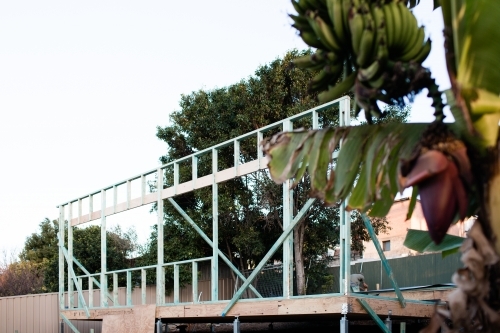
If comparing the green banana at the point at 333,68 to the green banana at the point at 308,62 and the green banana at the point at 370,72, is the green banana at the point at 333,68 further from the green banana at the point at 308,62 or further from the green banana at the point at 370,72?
the green banana at the point at 370,72

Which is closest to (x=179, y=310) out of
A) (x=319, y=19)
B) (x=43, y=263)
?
(x=319, y=19)

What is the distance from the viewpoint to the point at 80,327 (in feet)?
65.0

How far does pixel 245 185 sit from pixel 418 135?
16790mm

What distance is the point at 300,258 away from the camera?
63.7 feet

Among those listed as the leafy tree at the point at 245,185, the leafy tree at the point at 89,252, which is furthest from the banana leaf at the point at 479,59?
the leafy tree at the point at 89,252

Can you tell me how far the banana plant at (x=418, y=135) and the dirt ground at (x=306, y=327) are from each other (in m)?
10.5

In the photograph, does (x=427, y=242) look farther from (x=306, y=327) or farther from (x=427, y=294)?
(x=306, y=327)

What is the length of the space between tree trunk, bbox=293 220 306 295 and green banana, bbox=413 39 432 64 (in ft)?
47.7

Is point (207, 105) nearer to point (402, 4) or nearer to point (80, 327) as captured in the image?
point (80, 327)

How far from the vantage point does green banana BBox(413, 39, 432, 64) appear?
172 inches

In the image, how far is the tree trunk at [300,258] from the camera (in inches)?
→ 742

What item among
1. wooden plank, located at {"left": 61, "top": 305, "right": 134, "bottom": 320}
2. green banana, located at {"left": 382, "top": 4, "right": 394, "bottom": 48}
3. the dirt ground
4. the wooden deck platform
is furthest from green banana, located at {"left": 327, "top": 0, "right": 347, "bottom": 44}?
wooden plank, located at {"left": 61, "top": 305, "right": 134, "bottom": 320}

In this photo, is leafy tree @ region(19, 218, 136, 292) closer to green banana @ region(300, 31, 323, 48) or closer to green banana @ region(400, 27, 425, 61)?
green banana @ region(300, 31, 323, 48)

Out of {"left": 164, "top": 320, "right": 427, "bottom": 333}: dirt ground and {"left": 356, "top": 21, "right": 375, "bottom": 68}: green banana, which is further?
{"left": 164, "top": 320, "right": 427, "bottom": 333}: dirt ground
